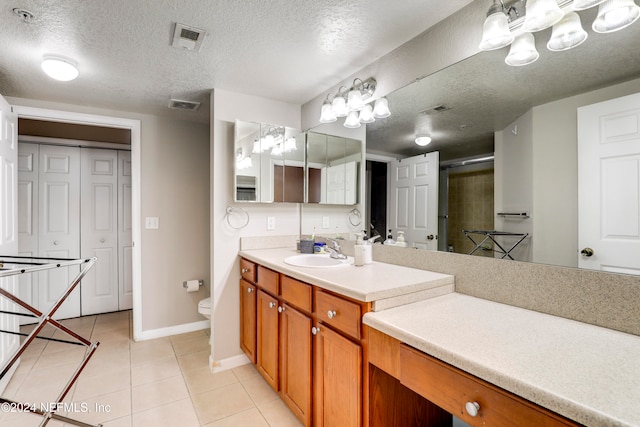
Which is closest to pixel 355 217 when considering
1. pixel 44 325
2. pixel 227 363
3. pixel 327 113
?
pixel 327 113

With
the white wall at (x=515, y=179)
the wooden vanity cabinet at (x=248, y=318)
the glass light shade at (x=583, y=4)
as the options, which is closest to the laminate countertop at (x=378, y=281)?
the white wall at (x=515, y=179)

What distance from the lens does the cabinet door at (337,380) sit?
1.21m

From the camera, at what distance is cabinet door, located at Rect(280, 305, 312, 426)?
153cm

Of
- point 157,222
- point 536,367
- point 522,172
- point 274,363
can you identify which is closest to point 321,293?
point 274,363

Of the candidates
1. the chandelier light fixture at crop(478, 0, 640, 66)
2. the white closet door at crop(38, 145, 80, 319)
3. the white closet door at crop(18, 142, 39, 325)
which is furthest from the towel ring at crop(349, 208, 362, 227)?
the white closet door at crop(18, 142, 39, 325)

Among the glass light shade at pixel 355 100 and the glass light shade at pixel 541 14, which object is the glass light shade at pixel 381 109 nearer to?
the glass light shade at pixel 355 100

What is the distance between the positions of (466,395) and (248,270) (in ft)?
5.58

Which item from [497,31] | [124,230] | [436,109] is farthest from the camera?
[124,230]

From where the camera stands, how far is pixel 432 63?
5.08 ft

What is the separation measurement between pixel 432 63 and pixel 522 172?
718mm

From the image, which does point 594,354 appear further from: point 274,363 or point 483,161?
point 274,363

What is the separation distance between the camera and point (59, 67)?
181 cm

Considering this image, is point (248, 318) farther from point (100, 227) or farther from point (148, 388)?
point (100, 227)

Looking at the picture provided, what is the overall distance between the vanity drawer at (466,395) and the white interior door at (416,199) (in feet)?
2.50
